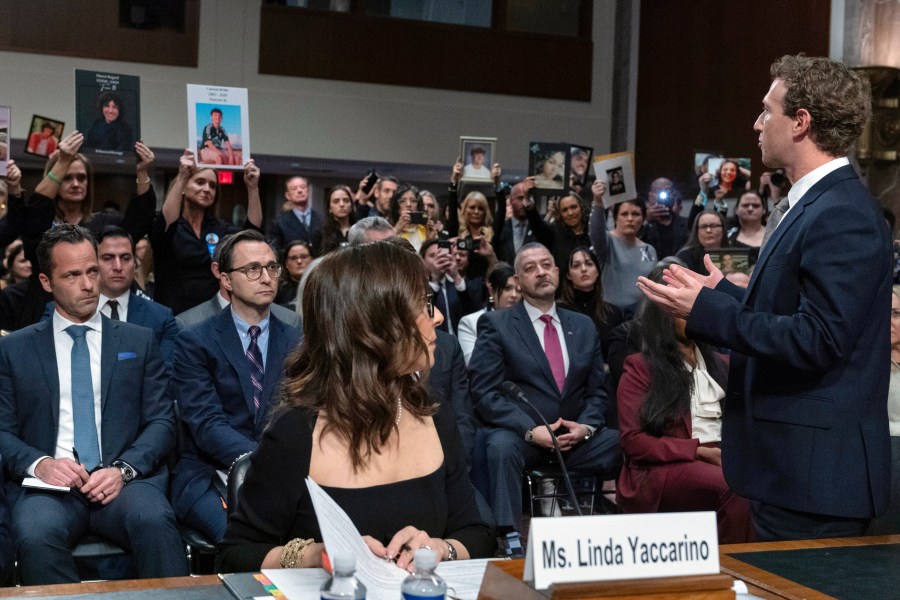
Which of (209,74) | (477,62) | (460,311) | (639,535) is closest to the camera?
(639,535)

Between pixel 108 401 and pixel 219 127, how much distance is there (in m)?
1.96

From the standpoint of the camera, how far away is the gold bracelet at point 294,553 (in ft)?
5.63

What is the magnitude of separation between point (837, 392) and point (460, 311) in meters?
3.54

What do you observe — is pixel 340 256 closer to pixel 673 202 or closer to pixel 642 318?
pixel 642 318

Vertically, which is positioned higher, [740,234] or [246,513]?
[740,234]

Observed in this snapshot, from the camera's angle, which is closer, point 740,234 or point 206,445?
point 206,445

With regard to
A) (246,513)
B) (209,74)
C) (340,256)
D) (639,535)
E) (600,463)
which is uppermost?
(209,74)

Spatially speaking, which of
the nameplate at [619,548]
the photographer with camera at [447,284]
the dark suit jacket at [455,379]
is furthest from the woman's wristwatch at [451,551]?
the photographer with camera at [447,284]

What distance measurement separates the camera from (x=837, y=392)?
6.63ft

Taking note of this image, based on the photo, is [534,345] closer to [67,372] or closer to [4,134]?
[67,372]

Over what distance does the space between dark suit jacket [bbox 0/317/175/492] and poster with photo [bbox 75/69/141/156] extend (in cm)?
140

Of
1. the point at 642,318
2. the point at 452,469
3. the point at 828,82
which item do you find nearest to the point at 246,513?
the point at 452,469

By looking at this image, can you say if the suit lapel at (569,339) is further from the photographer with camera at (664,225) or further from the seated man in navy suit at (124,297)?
the photographer with camera at (664,225)

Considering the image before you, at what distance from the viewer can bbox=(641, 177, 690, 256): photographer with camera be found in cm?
727
